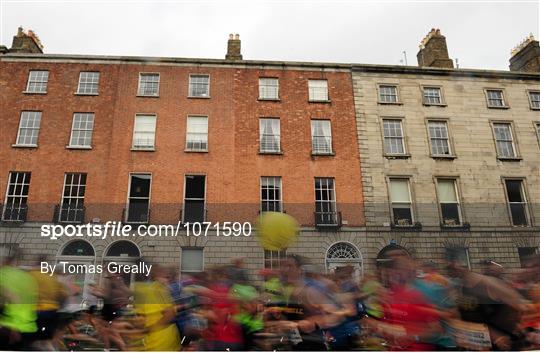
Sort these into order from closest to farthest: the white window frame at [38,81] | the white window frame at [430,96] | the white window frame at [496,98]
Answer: the white window frame at [38,81] → the white window frame at [430,96] → the white window frame at [496,98]

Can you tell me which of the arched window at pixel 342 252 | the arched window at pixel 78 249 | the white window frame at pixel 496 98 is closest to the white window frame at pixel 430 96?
the white window frame at pixel 496 98

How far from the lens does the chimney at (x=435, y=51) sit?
77.8 feet

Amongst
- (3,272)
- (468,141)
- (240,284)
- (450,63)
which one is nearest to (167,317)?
(240,284)

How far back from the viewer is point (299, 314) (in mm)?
6527

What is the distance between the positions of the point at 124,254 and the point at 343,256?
417 inches

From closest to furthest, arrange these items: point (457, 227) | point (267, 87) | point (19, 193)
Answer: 1. point (19, 193)
2. point (457, 227)
3. point (267, 87)

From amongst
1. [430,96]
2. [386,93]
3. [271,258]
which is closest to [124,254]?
[271,258]

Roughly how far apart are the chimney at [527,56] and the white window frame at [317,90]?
13.4m

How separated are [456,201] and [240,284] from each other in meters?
17.5

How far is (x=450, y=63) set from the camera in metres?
23.7

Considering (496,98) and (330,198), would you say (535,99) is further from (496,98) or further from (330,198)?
(330,198)

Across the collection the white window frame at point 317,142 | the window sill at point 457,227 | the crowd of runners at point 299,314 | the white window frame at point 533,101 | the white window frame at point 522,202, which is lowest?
the crowd of runners at point 299,314

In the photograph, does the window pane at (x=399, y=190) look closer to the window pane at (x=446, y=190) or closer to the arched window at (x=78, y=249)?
the window pane at (x=446, y=190)

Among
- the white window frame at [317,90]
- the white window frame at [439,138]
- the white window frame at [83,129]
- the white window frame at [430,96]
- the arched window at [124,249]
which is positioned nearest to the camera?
the arched window at [124,249]
